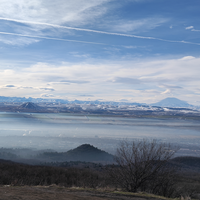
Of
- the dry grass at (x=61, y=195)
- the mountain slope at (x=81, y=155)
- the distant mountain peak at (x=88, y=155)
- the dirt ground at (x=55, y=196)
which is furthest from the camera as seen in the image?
the distant mountain peak at (x=88, y=155)

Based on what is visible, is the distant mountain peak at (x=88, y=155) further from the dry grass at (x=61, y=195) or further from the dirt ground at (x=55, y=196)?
the dirt ground at (x=55, y=196)

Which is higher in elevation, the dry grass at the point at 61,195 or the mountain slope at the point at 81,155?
the dry grass at the point at 61,195

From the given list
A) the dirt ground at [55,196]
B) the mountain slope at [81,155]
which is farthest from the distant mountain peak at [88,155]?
the dirt ground at [55,196]

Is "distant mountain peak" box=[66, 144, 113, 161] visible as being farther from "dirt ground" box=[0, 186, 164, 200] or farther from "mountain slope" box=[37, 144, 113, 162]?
"dirt ground" box=[0, 186, 164, 200]

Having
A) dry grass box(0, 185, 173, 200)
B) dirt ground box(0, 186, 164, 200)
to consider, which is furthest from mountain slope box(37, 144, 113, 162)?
dirt ground box(0, 186, 164, 200)

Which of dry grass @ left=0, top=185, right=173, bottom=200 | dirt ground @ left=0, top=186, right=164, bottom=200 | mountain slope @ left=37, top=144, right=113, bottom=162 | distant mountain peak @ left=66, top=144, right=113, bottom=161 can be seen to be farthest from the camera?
distant mountain peak @ left=66, top=144, right=113, bottom=161

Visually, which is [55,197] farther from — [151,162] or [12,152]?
[12,152]

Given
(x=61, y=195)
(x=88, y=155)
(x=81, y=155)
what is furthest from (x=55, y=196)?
(x=88, y=155)

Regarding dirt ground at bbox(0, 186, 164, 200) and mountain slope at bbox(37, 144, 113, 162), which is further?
mountain slope at bbox(37, 144, 113, 162)

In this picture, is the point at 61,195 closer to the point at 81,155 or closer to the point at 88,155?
the point at 81,155

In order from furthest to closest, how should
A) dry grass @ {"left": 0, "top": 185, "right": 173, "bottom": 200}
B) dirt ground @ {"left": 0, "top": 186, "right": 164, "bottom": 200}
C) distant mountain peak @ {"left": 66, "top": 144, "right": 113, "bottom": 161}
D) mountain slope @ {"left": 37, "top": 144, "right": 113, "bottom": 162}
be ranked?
distant mountain peak @ {"left": 66, "top": 144, "right": 113, "bottom": 161} → mountain slope @ {"left": 37, "top": 144, "right": 113, "bottom": 162} → dry grass @ {"left": 0, "top": 185, "right": 173, "bottom": 200} → dirt ground @ {"left": 0, "top": 186, "right": 164, "bottom": 200}

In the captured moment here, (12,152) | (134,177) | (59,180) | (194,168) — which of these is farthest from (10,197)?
(12,152)

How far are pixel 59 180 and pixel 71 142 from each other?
64014 millimetres

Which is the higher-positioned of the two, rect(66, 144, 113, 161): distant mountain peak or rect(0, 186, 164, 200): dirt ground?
rect(0, 186, 164, 200): dirt ground
